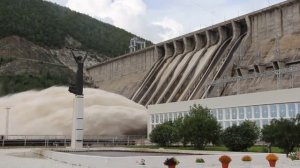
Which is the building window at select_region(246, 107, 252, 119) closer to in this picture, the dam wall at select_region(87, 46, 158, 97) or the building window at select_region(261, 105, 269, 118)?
the building window at select_region(261, 105, 269, 118)

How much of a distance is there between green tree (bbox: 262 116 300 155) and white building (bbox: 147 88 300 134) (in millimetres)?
5035

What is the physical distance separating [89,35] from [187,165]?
427 ft

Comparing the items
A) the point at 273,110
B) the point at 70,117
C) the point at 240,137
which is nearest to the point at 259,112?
the point at 273,110

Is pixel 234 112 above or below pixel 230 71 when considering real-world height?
below

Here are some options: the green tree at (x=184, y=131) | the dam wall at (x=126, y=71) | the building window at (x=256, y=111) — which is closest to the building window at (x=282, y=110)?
the building window at (x=256, y=111)

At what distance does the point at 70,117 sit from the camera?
6100 centimetres

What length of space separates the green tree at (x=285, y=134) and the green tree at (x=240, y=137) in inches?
109

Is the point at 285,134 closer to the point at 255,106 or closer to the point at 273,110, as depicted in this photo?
the point at 273,110

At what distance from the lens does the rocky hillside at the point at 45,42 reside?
104m

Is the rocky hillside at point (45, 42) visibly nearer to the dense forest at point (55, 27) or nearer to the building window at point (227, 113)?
the dense forest at point (55, 27)

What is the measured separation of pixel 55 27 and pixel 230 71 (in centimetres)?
9073

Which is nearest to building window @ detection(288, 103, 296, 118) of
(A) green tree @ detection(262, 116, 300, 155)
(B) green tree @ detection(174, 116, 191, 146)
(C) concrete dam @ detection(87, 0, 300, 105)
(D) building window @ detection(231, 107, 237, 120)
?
(A) green tree @ detection(262, 116, 300, 155)

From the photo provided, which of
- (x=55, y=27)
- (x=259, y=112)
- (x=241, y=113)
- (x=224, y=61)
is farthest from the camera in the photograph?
(x=55, y=27)

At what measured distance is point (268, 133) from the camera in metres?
31.2
